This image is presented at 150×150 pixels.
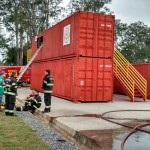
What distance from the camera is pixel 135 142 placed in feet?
25.3

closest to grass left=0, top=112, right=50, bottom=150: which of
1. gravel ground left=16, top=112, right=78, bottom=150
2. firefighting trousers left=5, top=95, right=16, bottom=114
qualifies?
gravel ground left=16, top=112, right=78, bottom=150

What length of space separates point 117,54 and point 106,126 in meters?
12.5

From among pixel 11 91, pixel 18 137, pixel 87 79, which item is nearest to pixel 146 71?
pixel 87 79

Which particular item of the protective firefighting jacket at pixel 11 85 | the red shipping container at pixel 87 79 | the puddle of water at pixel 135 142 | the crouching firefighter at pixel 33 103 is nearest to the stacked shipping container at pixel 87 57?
the red shipping container at pixel 87 79

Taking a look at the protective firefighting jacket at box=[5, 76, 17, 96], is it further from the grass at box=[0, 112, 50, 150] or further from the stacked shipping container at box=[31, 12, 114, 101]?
the stacked shipping container at box=[31, 12, 114, 101]

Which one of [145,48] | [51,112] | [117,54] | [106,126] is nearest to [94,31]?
[117,54]

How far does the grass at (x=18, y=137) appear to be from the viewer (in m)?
7.70

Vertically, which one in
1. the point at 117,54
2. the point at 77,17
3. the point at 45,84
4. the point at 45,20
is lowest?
the point at 45,84

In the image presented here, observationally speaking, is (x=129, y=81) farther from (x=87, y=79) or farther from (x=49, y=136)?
(x=49, y=136)

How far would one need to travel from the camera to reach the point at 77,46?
1675 centimetres

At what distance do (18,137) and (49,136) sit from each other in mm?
955

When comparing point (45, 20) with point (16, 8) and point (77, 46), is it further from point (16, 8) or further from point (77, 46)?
point (77, 46)

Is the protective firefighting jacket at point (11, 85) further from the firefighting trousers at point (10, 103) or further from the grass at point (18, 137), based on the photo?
the grass at point (18, 137)

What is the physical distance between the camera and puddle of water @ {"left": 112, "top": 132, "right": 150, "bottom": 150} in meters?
7.27
